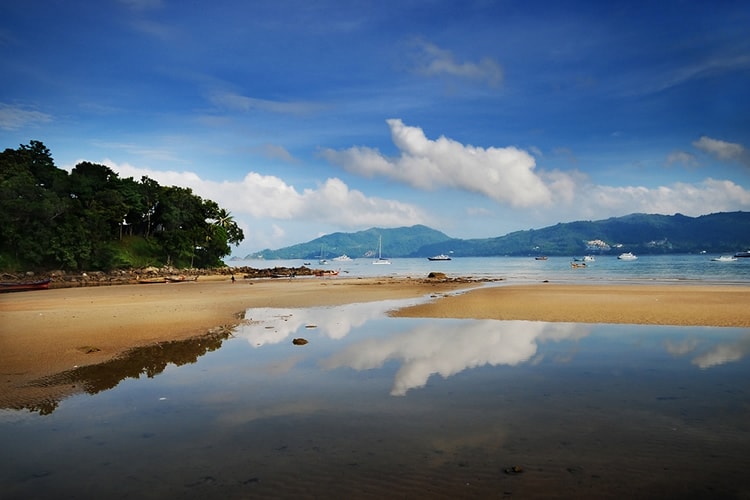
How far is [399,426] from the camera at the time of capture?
25.6 ft

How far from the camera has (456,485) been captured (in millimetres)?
5645

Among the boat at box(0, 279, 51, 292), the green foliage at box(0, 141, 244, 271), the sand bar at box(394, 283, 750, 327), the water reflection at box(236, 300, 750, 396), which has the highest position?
the green foliage at box(0, 141, 244, 271)

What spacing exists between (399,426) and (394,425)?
11 cm

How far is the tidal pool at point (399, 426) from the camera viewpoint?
5766mm

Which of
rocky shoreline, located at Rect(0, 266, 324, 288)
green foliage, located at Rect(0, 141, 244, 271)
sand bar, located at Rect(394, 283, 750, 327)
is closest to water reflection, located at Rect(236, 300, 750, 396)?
sand bar, located at Rect(394, 283, 750, 327)

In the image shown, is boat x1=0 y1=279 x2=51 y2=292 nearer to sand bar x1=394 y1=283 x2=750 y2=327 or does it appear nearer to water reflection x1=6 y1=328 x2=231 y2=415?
water reflection x1=6 y1=328 x2=231 y2=415

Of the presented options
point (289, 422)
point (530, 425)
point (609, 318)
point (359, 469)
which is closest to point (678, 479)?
point (530, 425)

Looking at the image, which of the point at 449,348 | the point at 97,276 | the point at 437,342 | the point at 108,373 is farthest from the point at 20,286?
the point at 449,348

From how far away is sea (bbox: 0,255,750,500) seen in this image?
576cm

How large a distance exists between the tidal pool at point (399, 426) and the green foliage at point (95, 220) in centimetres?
7182

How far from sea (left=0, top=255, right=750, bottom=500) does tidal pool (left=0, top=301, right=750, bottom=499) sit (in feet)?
0.12

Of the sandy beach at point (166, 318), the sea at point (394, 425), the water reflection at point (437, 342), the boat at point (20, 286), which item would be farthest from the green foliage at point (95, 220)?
the sea at point (394, 425)

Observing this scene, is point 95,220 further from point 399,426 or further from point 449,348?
point 399,426

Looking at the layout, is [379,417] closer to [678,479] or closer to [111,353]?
[678,479]
